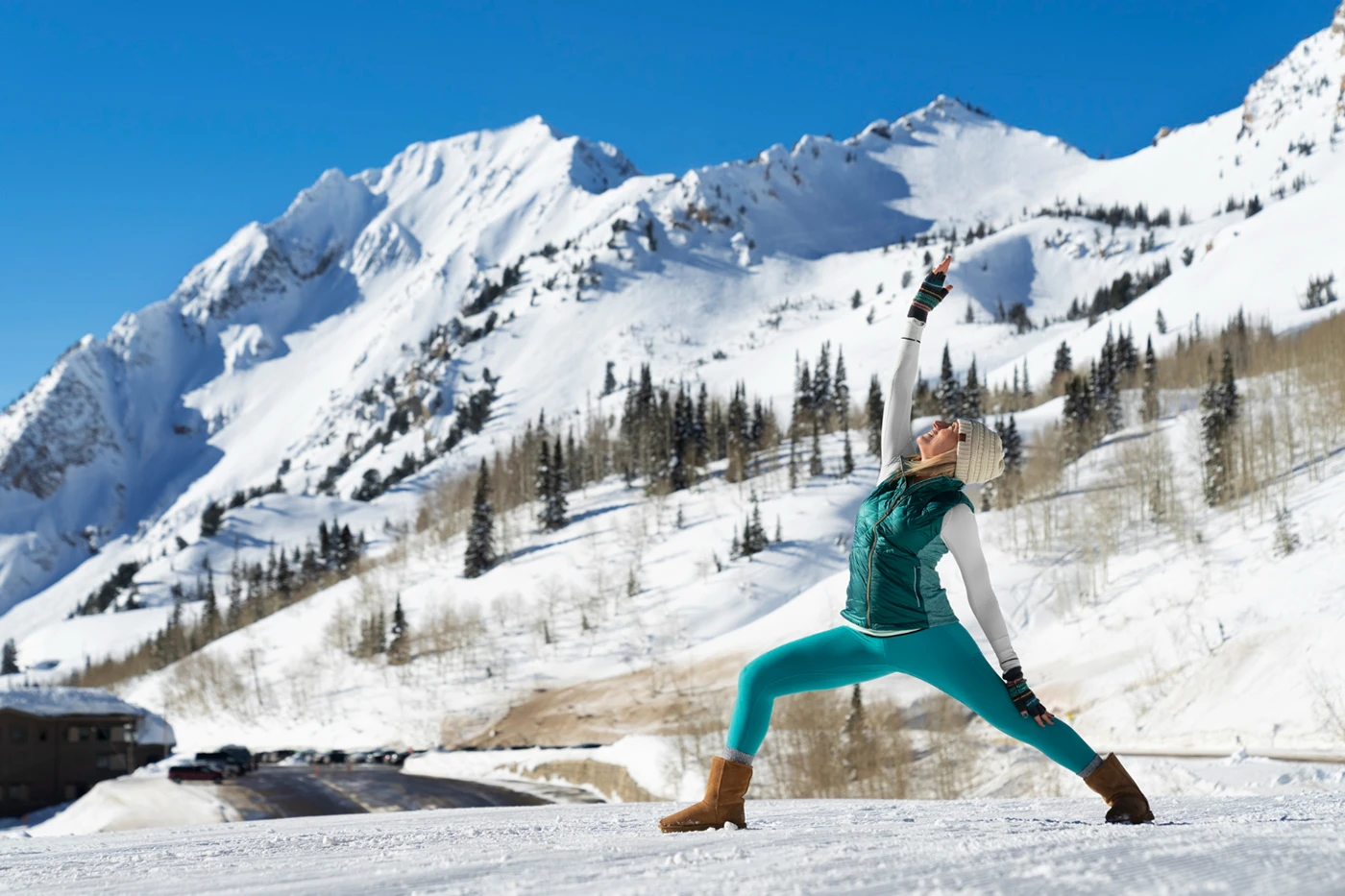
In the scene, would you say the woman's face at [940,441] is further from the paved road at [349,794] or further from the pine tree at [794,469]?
the pine tree at [794,469]

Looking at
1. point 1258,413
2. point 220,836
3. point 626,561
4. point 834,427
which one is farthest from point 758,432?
point 220,836

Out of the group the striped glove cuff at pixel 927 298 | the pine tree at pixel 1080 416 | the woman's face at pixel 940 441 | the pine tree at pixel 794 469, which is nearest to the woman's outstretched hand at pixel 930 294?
the striped glove cuff at pixel 927 298

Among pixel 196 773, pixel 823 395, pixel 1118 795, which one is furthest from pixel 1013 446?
pixel 1118 795

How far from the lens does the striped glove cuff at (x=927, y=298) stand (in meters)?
4.79

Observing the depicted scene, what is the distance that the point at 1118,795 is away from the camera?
4.25 m

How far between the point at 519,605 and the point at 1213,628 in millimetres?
45682

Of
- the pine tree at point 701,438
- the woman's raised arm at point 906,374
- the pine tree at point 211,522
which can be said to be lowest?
the woman's raised arm at point 906,374

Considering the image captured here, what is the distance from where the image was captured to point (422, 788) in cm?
3694

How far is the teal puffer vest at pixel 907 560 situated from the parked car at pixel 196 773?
41347 mm

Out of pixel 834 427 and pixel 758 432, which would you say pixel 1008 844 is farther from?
pixel 834 427

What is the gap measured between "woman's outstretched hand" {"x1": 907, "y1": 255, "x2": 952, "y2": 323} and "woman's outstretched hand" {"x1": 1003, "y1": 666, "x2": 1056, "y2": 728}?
62.8 inches

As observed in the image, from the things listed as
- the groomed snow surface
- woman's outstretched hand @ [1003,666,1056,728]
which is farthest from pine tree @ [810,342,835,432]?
woman's outstretched hand @ [1003,666,1056,728]

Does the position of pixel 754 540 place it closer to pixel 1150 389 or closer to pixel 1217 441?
pixel 1217 441

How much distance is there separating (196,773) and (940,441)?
42.8 metres
